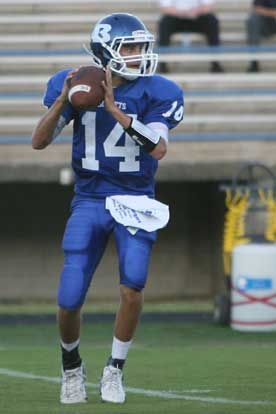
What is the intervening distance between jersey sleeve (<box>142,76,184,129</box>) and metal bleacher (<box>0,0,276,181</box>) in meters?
5.78

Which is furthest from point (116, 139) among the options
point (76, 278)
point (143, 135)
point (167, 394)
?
point (167, 394)

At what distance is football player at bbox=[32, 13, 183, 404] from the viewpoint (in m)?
5.42

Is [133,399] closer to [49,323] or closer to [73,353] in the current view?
[73,353]

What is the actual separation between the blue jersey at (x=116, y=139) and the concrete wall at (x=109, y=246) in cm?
648

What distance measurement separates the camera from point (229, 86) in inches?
492

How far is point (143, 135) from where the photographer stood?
541 centimetres

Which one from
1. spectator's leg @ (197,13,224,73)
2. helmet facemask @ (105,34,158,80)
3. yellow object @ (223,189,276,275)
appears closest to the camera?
helmet facemask @ (105,34,158,80)

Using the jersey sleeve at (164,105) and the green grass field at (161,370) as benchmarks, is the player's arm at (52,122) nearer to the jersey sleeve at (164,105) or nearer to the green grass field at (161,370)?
the jersey sleeve at (164,105)

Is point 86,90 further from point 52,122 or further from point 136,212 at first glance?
point 136,212

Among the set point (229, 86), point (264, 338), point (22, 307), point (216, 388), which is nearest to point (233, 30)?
point (229, 86)

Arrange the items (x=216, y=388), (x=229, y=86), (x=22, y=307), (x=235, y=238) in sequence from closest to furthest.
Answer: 1. (x=216, y=388)
2. (x=235, y=238)
3. (x=22, y=307)
4. (x=229, y=86)

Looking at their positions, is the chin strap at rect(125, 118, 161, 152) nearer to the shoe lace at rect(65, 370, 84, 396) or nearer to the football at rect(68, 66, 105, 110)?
the football at rect(68, 66, 105, 110)

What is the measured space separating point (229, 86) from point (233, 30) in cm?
105

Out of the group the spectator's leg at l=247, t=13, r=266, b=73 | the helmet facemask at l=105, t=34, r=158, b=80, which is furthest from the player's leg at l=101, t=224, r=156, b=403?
the spectator's leg at l=247, t=13, r=266, b=73
